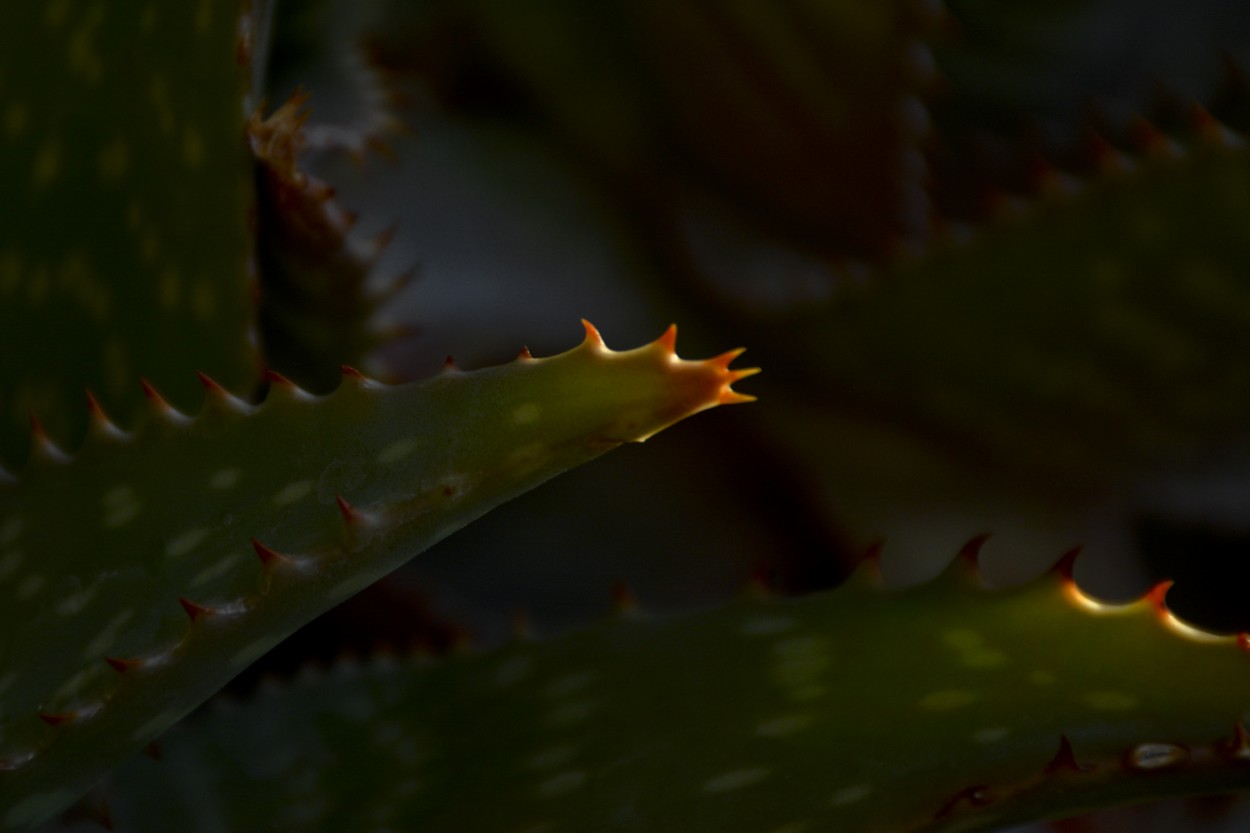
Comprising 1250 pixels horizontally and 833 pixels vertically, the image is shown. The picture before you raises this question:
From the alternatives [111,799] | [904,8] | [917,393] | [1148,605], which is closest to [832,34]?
[904,8]

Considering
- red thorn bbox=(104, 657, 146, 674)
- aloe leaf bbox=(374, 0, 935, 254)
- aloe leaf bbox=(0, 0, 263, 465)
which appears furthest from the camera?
aloe leaf bbox=(374, 0, 935, 254)

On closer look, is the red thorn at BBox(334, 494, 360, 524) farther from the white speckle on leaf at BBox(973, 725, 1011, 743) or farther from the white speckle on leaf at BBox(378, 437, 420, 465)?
the white speckle on leaf at BBox(973, 725, 1011, 743)

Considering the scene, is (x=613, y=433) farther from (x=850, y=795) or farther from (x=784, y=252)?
(x=784, y=252)

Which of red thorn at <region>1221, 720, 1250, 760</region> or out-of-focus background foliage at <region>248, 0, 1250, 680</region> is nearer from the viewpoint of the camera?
red thorn at <region>1221, 720, 1250, 760</region>

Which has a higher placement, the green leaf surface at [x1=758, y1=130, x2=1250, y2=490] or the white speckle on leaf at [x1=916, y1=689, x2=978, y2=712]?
the green leaf surface at [x1=758, y1=130, x2=1250, y2=490]

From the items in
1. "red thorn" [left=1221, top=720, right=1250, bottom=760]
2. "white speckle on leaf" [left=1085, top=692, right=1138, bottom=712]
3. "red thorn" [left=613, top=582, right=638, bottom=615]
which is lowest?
"red thorn" [left=1221, top=720, right=1250, bottom=760]

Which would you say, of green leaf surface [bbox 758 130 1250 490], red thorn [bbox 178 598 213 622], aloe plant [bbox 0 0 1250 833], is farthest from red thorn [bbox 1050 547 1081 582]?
red thorn [bbox 178 598 213 622]

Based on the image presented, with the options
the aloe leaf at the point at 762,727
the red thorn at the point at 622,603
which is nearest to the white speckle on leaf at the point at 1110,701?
the aloe leaf at the point at 762,727

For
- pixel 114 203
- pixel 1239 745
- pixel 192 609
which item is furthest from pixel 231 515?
pixel 1239 745
